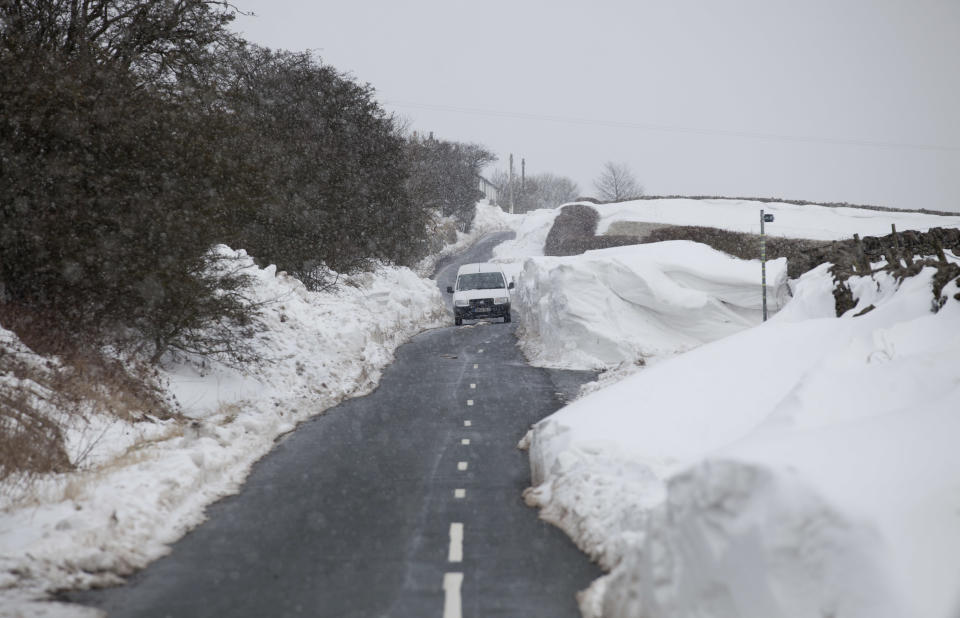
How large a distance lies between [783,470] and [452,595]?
9.51 ft

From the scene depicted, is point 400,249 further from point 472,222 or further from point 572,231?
point 472,222

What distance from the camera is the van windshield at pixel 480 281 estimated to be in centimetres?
3079

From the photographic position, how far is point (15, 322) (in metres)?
11.8

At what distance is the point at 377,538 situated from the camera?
25.3 feet

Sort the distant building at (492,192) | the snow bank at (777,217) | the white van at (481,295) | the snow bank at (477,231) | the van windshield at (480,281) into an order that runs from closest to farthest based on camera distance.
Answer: the white van at (481,295) → the van windshield at (480,281) → the snow bank at (777,217) → the snow bank at (477,231) → the distant building at (492,192)

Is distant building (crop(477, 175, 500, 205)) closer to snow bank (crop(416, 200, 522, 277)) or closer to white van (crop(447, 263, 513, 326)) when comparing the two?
snow bank (crop(416, 200, 522, 277))

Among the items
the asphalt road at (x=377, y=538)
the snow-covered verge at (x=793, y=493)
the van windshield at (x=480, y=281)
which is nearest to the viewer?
the snow-covered verge at (x=793, y=493)

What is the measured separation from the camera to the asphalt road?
6.14 m

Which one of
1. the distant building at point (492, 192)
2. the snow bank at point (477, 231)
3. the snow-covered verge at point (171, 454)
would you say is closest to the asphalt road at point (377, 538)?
the snow-covered verge at point (171, 454)

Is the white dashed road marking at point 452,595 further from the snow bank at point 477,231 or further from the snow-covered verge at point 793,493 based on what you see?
the snow bank at point 477,231

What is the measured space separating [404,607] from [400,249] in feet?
103

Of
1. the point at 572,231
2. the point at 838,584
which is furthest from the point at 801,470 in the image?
the point at 572,231

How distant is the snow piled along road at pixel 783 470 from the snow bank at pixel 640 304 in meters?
7.64

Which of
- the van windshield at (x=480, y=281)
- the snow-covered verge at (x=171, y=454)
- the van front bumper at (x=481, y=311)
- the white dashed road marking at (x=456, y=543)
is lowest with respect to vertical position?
the white dashed road marking at (x=456, y=543)
